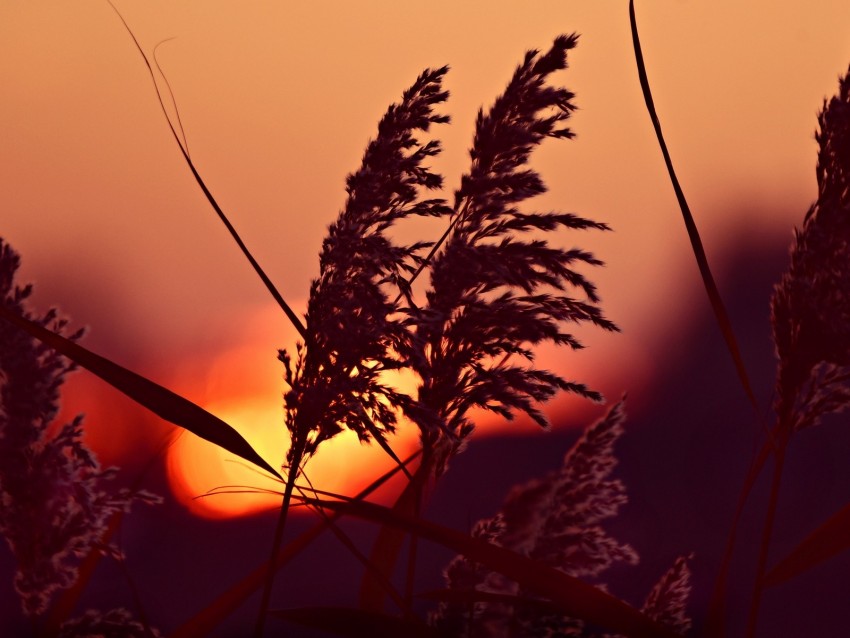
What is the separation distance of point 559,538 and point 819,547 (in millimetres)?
612

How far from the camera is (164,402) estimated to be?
1.73 m

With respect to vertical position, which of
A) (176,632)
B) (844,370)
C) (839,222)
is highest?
(839,222)

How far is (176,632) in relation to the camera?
190cm

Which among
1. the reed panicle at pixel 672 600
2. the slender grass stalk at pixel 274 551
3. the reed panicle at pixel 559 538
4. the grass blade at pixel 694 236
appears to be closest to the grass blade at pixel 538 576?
the slender grass stalk at pixel 274 551

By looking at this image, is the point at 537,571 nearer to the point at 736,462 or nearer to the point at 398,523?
the point at 398,523

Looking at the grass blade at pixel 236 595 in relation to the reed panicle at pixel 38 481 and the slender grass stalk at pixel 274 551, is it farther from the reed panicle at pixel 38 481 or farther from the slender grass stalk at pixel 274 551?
the reed panicle at pixel 38 481

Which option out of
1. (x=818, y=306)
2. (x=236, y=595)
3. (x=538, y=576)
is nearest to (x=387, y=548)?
(x=236, y=595)

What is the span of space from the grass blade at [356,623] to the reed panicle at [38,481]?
662 mm

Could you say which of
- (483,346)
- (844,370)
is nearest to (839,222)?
(844,370)

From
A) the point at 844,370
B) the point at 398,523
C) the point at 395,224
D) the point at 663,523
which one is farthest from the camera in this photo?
the point at 663,523

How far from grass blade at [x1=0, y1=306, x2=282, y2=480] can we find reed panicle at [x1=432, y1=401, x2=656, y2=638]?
1.93 ft

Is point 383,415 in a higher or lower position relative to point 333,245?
lower

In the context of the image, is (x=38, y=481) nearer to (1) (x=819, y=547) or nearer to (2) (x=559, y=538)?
(2) (x=559, y=538)

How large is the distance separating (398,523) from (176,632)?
50 cm
